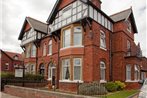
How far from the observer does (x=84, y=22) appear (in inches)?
785

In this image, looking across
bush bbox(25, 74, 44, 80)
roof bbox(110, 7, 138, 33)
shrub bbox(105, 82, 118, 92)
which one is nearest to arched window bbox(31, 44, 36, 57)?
bush bbox(25, 74, 44, 80)

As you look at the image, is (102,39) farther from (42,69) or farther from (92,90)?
(42,69)

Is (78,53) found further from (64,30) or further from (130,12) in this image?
(130,12)

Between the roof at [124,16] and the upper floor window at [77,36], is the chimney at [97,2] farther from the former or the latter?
the upper floor window at [77,36]

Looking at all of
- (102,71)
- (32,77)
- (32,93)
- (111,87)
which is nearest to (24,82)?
(32,77)

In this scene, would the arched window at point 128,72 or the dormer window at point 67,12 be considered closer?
the dormer window at point 67,12

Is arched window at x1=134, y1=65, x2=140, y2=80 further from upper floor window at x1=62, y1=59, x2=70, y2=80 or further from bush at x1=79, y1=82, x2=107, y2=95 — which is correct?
bush at x1=79, y1=82, x2=107, y2=95

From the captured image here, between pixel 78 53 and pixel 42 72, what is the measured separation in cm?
1048

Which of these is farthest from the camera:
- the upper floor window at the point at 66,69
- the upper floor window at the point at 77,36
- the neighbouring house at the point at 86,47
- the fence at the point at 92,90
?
the upper floor window at the point at 66,69

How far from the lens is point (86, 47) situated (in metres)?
19.9

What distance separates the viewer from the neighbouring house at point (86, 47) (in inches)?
774

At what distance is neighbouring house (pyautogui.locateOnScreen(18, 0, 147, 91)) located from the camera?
19.7 metres

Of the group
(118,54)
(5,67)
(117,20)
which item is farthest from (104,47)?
(5,67)

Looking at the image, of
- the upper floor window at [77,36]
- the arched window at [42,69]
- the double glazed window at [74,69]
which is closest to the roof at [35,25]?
the arched window at [42,69]
